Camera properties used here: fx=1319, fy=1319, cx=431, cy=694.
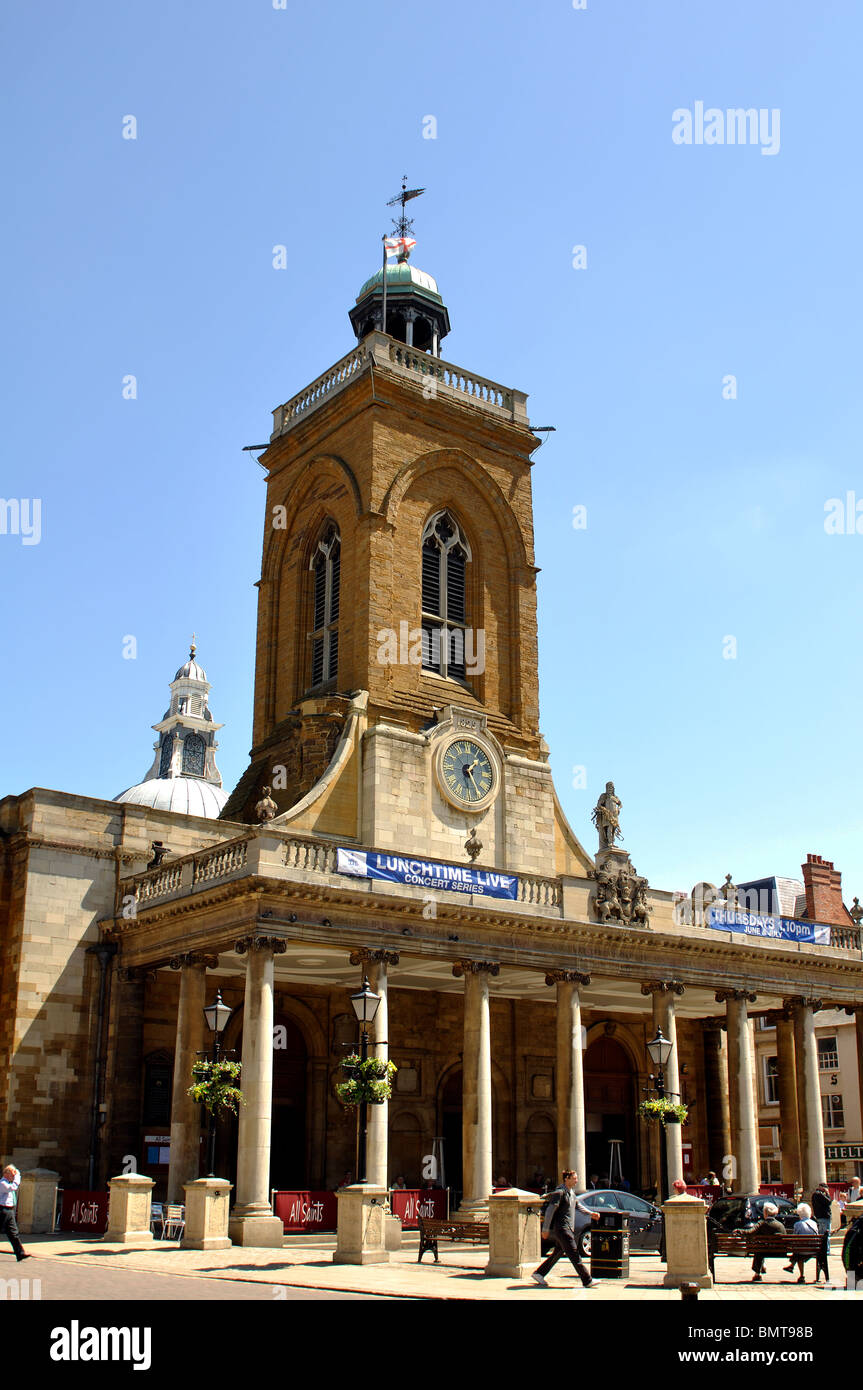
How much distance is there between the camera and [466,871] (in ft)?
106

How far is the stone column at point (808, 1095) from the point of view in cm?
3756

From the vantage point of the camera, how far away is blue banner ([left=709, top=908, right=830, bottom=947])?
38.2 meters

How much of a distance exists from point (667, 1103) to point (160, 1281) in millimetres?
15613

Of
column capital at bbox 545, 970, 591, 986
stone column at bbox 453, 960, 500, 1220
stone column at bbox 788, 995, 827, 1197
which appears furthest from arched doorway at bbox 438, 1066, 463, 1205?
stone column at bbox 788, 995, 827, 1197

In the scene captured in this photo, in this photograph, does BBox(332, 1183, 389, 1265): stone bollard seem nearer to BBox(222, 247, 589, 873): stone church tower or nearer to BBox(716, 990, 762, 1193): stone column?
BBox(222, 247, 589, 873): stone church tower

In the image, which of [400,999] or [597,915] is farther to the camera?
[400,999]

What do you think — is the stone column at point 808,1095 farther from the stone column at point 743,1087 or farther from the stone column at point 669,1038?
the stone column at point 669,1038

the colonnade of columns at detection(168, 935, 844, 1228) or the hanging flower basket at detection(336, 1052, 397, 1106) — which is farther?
the colonnade of columns at detection(168, 935, 844, 1228)

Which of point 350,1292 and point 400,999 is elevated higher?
point 400,999

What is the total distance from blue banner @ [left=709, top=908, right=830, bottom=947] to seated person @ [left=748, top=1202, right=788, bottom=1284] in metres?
9.61

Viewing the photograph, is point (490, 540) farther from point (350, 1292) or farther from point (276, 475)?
point (350, 1292)

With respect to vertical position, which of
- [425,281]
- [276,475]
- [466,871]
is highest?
[425,281]
